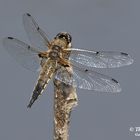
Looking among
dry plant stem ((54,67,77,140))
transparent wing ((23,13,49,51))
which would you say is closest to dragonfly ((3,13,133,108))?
transparent wing ((23,13,49,51))

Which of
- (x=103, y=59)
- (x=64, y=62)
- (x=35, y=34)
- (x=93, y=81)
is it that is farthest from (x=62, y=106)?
(x=35, y=34)

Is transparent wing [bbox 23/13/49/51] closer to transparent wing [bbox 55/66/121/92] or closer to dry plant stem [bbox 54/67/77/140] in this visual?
transparent wing [bbox 55/66/121/92]

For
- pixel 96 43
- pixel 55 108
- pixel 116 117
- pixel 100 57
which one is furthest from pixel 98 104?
pixel 55 108

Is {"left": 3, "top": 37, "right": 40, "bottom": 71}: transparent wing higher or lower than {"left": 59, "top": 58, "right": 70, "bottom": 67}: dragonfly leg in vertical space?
higher

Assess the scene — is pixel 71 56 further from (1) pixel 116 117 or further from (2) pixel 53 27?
(2) pixel 53 27

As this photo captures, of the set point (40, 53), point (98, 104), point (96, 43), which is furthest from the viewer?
point (96, 43)

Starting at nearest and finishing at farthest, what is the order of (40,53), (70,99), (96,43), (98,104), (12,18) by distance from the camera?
(70,99)
(40,53)
(98,104)
(96,43)
(12,18)

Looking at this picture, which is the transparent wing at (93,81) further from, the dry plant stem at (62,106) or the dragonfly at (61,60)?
the dry plant stem at (62,106)
